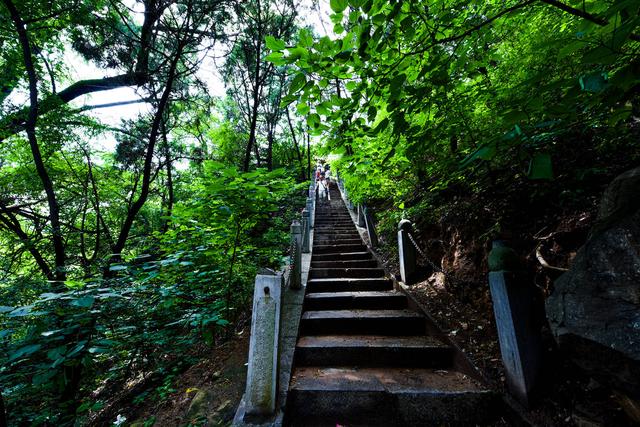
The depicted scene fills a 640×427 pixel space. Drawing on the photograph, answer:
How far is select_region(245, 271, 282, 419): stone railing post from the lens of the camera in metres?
2.14

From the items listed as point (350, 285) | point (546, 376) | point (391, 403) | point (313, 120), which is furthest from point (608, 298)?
point (350, 285)

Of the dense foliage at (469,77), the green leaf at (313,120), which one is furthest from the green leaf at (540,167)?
the green leaf at (313,120)

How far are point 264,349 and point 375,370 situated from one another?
1.56 meters

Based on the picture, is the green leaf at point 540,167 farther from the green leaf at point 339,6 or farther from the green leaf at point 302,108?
the green leaf at point 302,108

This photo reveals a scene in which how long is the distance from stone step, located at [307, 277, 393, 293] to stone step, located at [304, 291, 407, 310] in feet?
1.82

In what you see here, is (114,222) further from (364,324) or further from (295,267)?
(364,324)

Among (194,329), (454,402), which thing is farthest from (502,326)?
(194,329)

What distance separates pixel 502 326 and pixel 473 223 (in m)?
1.78

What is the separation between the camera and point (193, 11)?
19.1 feet

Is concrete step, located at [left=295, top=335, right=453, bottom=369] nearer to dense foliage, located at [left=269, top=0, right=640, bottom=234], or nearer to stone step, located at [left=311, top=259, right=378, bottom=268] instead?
dense foliage, located at [left=269, top=0, right=640, bottom=234]

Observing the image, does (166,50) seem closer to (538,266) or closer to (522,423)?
(538,266)

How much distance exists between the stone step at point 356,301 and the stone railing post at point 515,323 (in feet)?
6.58

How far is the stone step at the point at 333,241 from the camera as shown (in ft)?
25.5

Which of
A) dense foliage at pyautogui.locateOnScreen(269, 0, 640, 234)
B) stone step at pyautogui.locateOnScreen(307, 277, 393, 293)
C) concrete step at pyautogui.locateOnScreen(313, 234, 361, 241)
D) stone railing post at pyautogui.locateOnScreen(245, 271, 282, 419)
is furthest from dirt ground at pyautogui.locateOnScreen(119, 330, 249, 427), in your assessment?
concrete step at pyautogui.locateOnScreen(313, 234, 361, 241)
